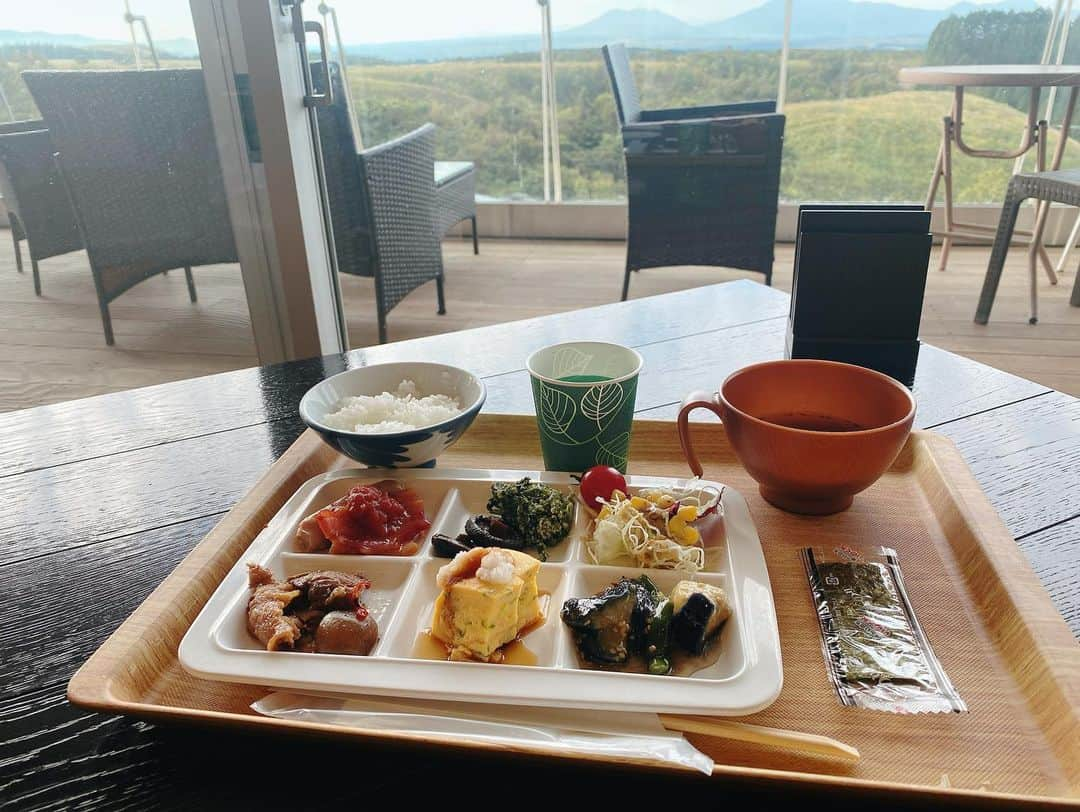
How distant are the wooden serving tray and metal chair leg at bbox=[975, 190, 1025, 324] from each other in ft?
9.18

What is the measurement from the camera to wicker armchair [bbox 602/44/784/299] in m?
3.42

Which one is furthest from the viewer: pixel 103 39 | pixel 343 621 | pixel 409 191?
pixel 409 191

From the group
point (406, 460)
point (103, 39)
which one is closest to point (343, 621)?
point (406, 460)

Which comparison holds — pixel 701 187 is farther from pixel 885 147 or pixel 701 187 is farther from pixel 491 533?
pixel 491 533

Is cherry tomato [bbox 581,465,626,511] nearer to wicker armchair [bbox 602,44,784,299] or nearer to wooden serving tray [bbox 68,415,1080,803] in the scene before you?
wooden serving tray [bbox 68,415,1080,803]

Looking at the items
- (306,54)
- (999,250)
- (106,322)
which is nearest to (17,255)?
(106,322)

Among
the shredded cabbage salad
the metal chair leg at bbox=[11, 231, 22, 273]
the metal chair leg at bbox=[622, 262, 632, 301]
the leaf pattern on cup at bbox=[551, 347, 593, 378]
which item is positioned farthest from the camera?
the metal chair leg at bbox=[622, 262, 632, 301]

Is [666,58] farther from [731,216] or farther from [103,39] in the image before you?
[103,39]

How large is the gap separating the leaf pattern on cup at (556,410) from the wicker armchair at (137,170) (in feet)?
6.93

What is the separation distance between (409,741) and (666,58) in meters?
4.80

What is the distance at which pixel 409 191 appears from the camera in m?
3.45

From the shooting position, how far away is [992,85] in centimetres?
350

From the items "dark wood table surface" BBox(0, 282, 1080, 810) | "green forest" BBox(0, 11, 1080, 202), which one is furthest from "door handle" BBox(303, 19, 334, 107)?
"green forest" BBox(0, 11, 1080, 202)

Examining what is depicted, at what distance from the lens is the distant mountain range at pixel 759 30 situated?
14.9 feet
